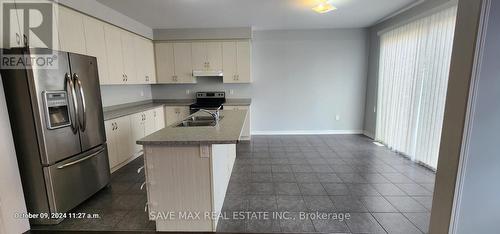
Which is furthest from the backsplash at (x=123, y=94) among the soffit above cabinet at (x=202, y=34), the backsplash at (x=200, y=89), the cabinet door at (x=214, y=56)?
the cabinet door at (x=214, y=56)

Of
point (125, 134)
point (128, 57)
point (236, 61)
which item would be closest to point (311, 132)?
point (236, 61)

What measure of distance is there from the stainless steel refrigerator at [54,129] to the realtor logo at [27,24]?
0.39 m

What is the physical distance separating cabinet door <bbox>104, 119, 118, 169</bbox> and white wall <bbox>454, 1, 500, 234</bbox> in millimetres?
3778

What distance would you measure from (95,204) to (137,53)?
292 cm

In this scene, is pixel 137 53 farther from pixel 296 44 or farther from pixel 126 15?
pixel 296 44

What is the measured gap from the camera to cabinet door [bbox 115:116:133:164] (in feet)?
10.9

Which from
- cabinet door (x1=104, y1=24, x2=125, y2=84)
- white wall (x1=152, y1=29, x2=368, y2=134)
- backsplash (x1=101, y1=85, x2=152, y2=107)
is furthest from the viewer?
white wall (x1=152, y1=29, x2=368, y2=134)

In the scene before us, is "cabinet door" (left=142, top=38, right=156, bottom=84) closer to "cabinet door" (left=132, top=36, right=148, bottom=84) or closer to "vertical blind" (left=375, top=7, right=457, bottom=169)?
"cabinet door" (left=132, top=36, right=148, bottom=84)

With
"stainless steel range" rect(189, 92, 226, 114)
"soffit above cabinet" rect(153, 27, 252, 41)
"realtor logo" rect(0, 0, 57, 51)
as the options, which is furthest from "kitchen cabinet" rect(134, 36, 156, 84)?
"realtor logo" rect(0, 0, 57, 51)

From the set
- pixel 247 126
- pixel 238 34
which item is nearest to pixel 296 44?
pixel 238 34

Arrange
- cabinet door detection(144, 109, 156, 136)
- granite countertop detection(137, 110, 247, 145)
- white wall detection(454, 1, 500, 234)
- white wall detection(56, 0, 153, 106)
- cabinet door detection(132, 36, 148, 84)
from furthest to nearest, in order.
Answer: cabinet door detection(132, 36, 148, 84), cabinet door detection(144, 109, 156, 136), white wall detection(56, 0, 153, 106), granite countertop detection(137, 110, 247, 145), white wall detection(454, 1, 500, 234)

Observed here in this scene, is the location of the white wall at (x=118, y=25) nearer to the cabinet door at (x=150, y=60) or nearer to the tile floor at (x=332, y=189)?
the cabinet door at (x=150, y=60)

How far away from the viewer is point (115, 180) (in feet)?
10.2

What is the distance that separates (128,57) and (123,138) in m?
1.54
